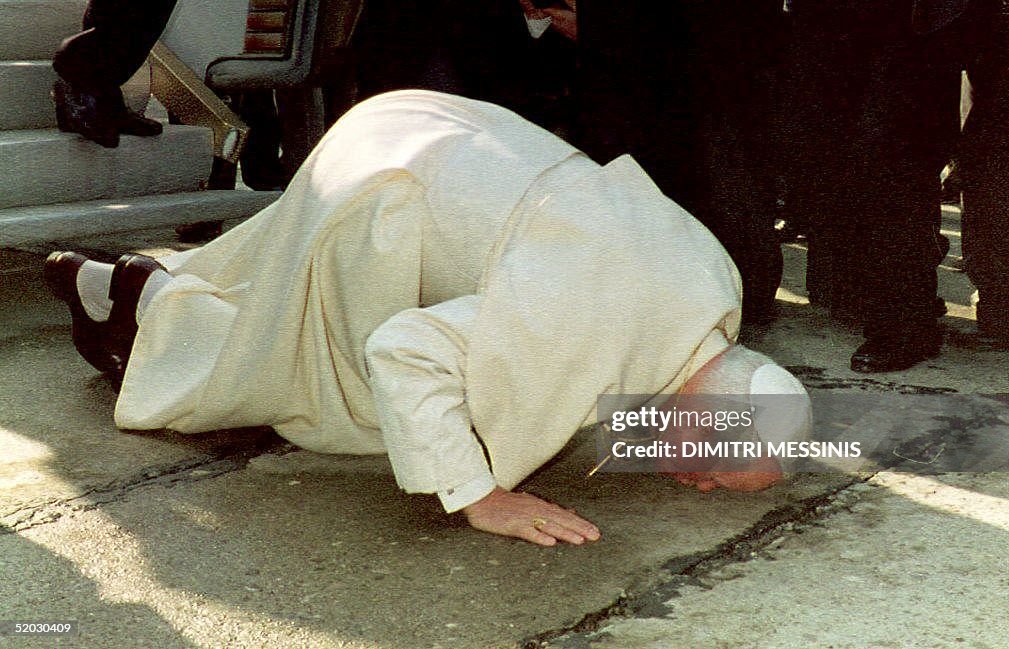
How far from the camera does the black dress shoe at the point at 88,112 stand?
3920 millimetres

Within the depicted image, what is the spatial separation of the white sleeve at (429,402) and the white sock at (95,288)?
3.39 feet

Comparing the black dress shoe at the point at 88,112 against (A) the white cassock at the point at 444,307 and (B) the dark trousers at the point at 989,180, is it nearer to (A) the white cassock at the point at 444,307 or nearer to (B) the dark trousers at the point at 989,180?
(A) the white cassock at the point at 444,307

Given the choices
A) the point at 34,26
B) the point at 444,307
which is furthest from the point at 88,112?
the point at 444,307

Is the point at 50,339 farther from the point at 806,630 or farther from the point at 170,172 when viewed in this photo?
the point at 806,630

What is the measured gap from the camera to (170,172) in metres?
4.30

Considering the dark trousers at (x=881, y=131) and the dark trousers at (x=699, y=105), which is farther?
the dark trousers at (x=699, y=105)

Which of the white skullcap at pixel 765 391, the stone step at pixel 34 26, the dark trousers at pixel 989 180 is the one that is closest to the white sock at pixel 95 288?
the white skullcap at pixel 765 391

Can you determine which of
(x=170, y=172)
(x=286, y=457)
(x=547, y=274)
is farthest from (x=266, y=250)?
(x=170, y=172)

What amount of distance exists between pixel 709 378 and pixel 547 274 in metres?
0.33

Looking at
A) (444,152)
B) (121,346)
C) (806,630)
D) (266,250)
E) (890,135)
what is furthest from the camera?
(890,135)

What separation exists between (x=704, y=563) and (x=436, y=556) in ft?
1.45

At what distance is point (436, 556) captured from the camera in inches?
82.1

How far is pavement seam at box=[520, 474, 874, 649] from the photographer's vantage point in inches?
72.0

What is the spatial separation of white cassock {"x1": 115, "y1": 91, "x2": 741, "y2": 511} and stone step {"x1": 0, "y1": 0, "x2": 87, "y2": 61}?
208 centimetres
